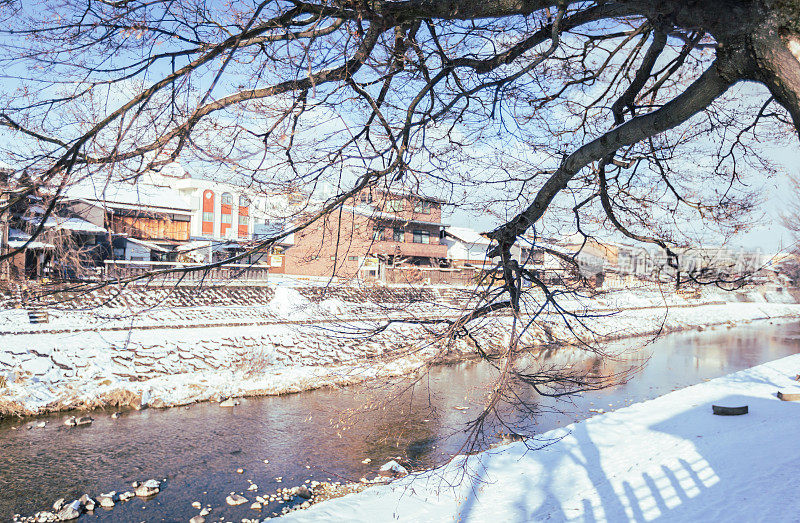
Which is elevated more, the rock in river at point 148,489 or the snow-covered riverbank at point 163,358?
the snow-covered riverbank at point 163,358

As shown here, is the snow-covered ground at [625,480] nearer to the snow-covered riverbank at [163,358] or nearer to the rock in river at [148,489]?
the snow-covered riverbank at [163,358]

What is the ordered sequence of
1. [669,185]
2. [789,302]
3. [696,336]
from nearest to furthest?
[669,185] → [696,336] → [789,302]

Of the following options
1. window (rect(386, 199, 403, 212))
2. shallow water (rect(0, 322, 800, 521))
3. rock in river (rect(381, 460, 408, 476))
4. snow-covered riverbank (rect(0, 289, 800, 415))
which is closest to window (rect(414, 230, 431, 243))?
snow-covered riverbank (rect(0, 289, 800, 415))

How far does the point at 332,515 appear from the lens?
6.98 metres

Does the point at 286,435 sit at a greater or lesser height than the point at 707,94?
lesser

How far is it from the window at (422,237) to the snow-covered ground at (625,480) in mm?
22744

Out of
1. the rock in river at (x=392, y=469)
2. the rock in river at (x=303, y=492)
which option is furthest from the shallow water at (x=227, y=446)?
the rock in river at (x=303, y=492)

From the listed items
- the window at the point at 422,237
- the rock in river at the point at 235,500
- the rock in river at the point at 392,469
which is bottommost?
the rock in river at the point at 235,500

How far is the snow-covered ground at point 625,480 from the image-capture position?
644 centimetres

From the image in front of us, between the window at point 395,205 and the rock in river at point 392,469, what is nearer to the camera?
the window at point 395,205

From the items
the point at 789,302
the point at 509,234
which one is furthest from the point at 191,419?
the point at 789,302

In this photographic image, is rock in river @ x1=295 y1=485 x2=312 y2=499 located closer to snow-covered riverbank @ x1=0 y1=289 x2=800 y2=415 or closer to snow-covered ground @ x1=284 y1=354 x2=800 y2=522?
snow-covered ground @ x1=284 y1=354 x2=800 y2=522

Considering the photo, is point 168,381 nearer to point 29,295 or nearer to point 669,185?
point 29,295

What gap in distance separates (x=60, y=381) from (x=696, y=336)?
27.3 m
